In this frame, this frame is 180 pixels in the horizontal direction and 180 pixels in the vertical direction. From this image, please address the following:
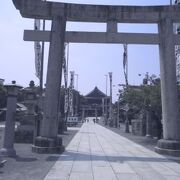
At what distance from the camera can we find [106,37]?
16203 mm

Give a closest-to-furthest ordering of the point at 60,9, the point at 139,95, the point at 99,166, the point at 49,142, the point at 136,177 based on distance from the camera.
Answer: the point at 136,177 → the point at 99,166 → the point at 49,142 → the point at 60,9 → the point at 139,95

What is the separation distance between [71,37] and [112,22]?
6.73 ft

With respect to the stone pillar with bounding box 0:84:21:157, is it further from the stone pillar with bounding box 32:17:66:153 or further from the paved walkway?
the paved walkway

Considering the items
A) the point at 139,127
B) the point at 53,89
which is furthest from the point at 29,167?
the point at 139,127

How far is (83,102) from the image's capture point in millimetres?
125812

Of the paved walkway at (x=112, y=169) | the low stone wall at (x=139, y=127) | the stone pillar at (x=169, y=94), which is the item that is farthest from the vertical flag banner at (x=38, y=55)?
the low stone wall at (x=139, y=127)

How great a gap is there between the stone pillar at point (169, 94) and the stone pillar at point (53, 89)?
4.72 metres

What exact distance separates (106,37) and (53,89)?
345 cm

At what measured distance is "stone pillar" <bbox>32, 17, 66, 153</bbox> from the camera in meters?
15.5

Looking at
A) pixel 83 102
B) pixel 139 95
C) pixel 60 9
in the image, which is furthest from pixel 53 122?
pixel 83 102

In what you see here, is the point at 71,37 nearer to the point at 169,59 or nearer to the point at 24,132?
the point at 169,59

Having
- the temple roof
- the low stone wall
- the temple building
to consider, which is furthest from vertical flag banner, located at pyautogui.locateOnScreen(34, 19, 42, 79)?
the temple roof

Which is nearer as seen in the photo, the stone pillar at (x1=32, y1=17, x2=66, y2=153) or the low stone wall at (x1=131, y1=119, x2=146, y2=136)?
the stone pillar at (x1=32, y1=17, x2=66, y2=153)

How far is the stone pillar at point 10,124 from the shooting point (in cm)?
1376
